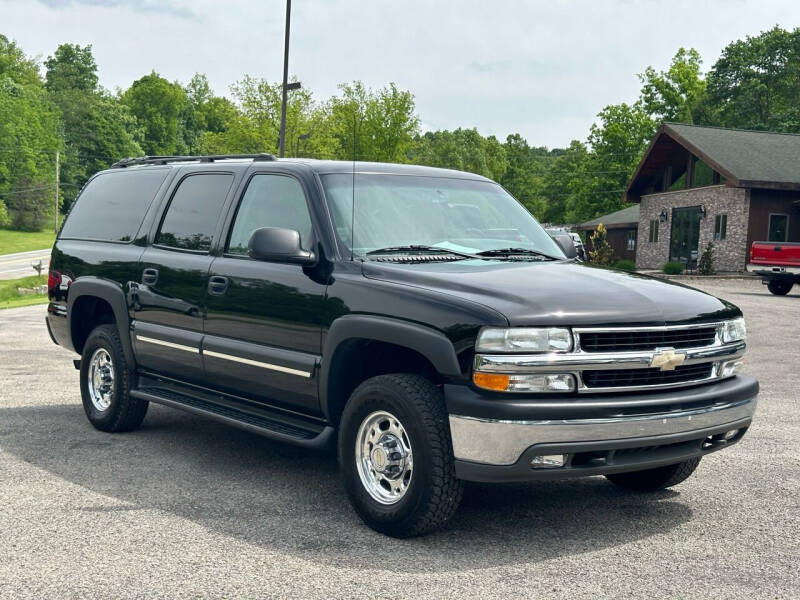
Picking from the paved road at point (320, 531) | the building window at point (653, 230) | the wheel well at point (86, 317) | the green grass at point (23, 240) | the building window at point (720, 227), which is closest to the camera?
the paved road at point (320, 531)

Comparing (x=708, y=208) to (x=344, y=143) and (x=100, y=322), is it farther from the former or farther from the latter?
(x=100, y=322)

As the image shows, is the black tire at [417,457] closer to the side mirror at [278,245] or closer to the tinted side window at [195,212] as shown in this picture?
the side mirror at [278,245]

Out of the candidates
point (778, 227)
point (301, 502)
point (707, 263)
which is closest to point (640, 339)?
point (301, 502)

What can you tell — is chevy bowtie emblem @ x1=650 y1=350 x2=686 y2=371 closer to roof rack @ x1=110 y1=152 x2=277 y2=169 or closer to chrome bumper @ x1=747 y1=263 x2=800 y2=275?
roof rack @ x1=110 y1=152 x2=277 y2=169

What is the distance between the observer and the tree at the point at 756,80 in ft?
240

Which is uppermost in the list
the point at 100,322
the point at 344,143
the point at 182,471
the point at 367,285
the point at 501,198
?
the point at 344,143

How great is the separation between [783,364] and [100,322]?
28.5 ft

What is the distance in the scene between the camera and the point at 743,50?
74.4m

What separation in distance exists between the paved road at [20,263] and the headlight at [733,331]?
54.6m

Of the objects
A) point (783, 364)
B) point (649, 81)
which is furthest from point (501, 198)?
point (649, 81)

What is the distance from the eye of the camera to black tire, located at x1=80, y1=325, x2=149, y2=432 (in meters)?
7.06

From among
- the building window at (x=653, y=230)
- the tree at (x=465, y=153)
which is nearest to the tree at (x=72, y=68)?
the tree at (x=465, y=153)

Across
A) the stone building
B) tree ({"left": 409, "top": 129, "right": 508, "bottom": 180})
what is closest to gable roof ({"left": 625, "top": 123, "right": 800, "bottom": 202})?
the stone building

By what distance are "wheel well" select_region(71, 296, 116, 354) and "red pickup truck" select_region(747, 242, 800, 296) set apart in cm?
2232
